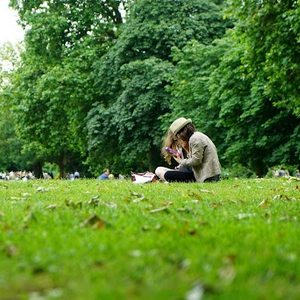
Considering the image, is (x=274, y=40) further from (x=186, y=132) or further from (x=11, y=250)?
(x=11, y=250)

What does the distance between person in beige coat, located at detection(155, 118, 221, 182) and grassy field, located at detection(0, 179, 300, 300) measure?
670 cm

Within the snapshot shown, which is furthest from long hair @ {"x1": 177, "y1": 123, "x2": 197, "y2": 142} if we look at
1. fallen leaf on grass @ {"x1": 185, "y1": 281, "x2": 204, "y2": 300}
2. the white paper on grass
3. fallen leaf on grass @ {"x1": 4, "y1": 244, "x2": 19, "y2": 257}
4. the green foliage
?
fallen leaf on grass @ {"x1": 185, "y1": 281, "x2": 204, "y2": 300}

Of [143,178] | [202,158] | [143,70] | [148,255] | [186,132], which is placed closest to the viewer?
[148,255]

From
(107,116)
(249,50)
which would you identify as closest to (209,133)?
(107,116)

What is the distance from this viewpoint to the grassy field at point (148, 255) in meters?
2.68

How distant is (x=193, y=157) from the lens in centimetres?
1245

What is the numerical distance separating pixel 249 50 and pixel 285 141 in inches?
258

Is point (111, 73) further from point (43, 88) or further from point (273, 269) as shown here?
point (273, 269)

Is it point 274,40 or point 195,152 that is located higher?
point 274,40

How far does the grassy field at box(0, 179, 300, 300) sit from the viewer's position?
8.80 ft

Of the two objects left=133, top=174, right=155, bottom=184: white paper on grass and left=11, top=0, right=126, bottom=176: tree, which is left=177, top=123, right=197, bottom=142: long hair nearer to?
left=133, top=174, right=155, bottom=184: white paper on grass

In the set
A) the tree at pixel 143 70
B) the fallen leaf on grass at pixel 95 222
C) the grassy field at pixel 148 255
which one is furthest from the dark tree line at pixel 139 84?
the fallen leaf on grass at pixel 95 222

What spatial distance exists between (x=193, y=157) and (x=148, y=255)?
29.9 ft

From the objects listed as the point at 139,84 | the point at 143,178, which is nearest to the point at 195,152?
the point at 143,178
